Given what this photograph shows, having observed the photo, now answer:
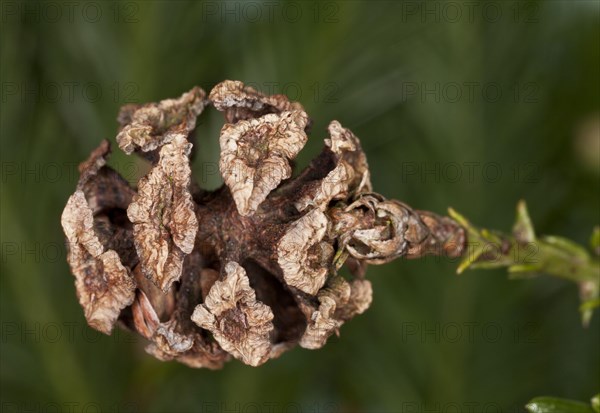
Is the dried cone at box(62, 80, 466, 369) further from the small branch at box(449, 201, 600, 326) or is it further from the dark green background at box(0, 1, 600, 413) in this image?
the dark green background at box(0, 1, 600, 413)

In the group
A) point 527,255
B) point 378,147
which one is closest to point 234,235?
point 527,255

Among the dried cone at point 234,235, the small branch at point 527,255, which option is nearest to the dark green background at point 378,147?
the small branch at point 527,255

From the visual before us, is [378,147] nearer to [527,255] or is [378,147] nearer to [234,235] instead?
[527,255]

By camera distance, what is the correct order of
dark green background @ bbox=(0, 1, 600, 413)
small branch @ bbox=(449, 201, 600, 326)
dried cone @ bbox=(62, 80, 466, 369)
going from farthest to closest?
dark green background @ bbox=(0, 1, 600, 413) < small branch @ bbox=(449, 201, 600, 326) < dried cone @ bbox=(62, 80, 466, 369)

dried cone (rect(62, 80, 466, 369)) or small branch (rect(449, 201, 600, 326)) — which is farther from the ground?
dried cone (rect(62, 80, 466, 369))

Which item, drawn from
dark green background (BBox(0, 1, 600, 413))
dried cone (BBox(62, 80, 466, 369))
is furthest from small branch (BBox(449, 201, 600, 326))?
dark green background (BBox(0, 1, 600, 413))

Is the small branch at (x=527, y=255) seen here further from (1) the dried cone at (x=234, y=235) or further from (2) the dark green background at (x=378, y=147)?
(2) the dark green background at (x=378, y=147)

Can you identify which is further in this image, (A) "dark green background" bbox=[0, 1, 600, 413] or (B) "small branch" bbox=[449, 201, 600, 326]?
A: (A) "dark green background" bbox=[0, 1, 600, 413]
